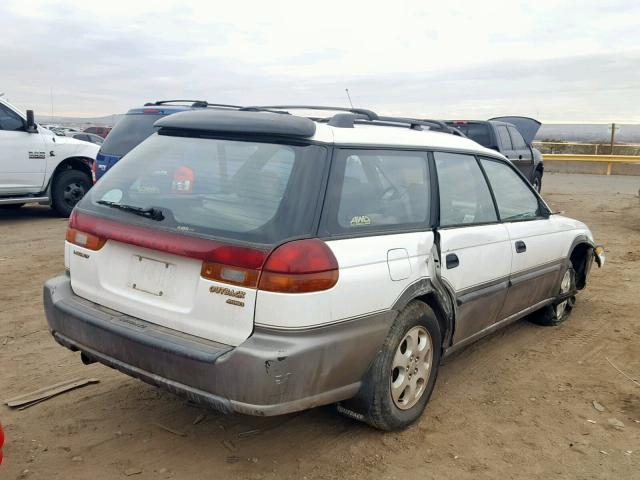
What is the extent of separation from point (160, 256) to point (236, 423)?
3.86ft

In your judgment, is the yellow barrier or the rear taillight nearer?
the rear taillight

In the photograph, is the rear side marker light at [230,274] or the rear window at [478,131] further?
the rear window at [478,131]

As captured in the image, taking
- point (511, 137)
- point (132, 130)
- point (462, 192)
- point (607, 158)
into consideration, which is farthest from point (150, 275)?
point (607, 158)

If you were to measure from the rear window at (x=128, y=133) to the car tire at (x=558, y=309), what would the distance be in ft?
17.2

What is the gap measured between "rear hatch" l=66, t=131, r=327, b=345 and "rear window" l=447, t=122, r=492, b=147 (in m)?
9.14

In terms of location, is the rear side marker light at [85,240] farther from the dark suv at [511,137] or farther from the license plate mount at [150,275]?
the dark suv at [511,137]

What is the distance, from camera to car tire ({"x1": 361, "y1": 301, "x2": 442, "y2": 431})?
3.18 meters

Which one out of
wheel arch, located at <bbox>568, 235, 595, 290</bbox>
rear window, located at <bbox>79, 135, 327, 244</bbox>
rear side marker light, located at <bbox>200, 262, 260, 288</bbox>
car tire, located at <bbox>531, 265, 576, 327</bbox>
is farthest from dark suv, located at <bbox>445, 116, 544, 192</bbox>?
rear side marker light, located at <bbox>200, 262, 260, 288</bbox>

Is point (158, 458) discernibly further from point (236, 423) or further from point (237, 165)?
point (237, 165)

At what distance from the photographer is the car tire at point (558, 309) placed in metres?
5.43

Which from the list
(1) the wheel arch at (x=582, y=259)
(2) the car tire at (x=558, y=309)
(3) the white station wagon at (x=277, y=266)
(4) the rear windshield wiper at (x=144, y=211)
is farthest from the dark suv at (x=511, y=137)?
(4) the rear windshield wiper at (x=144, y=211)

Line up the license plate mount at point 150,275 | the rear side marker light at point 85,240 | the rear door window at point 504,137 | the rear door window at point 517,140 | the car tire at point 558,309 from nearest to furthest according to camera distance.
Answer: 1. the license plate mount at point 150,275
2. the rear side marker light at point 85,240
3. the car tire at point 558,309
4. the rear door window at point 504,137
5. the rear door window at point 517,140

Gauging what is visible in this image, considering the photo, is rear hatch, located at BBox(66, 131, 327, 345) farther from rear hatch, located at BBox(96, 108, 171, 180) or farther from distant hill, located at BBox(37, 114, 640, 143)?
distant hill, located at BBox(37, 114, 640, 143)

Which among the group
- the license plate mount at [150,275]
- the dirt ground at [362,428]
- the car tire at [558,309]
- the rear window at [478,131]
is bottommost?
the dirt ground at [362,428]
